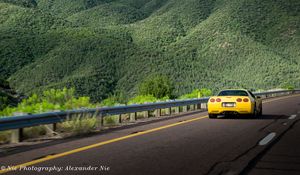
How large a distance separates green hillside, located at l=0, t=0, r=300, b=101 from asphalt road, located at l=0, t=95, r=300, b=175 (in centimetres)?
5693

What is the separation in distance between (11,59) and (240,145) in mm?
74255

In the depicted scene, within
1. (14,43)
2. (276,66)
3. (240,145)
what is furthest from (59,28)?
(240,145)

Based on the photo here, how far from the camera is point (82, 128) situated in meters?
11.7

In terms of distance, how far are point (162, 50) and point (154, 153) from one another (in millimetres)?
88059

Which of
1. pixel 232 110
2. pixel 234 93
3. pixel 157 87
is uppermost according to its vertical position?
pixel 234 93

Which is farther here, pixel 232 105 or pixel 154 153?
pixel 232 105

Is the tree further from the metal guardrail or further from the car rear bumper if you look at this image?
the car rear bumper

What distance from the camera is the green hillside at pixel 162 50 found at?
74188 millimetres

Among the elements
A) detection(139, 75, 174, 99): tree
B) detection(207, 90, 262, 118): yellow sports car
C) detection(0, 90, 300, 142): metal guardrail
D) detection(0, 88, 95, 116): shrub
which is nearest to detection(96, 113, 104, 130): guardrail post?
detection(0, 90, 300, 142): metal guardrail

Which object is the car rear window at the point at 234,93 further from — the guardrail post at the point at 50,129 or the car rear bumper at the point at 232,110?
the guardrail post at the point at 50,129

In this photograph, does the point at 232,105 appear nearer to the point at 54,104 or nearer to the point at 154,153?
the point at 54,104

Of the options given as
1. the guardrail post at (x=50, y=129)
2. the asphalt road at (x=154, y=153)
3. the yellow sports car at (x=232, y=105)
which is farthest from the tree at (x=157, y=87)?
the asphalt road at (x=154, y=153)

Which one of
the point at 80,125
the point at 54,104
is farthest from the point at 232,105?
the point at 54,104

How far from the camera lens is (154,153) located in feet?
25.2
